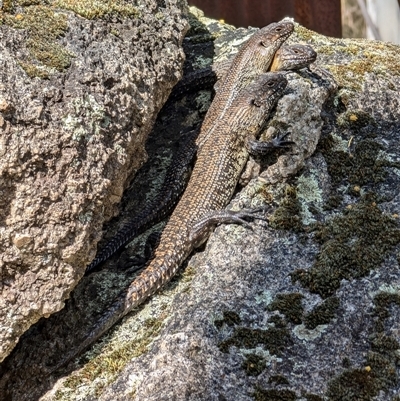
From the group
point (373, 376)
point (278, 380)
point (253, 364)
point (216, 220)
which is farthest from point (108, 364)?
point (373, 376)

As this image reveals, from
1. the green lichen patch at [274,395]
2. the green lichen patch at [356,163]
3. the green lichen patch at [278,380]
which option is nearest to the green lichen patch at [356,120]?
the green lichen patch at [356,163]

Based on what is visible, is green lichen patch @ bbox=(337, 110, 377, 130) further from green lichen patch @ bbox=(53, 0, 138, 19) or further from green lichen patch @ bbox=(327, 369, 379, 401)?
green lichen patch @ bbox=(327, 369, 379, 401)

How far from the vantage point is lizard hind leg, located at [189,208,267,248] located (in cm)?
516

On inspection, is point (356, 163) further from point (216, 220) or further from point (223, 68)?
point (223, 68)

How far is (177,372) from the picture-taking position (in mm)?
4066

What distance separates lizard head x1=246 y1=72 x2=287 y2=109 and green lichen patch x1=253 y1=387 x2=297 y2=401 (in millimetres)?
2841

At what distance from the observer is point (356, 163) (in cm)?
559

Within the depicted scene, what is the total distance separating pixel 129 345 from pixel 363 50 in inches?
148

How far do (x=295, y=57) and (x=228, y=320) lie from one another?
9.87 feet

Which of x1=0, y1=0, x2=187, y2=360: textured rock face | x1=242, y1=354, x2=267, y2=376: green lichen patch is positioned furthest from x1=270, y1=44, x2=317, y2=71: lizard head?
x1=242, y1=354, x2=267, y2=376: green lichen patch

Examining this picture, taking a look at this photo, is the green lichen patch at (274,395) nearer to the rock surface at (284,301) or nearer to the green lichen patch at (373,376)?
the rock surface at (284,301)

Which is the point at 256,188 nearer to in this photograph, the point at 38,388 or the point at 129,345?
the point at 129,345

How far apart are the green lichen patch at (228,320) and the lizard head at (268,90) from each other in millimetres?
2274

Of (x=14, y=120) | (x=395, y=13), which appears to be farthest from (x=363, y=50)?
(x=14, y=120)
